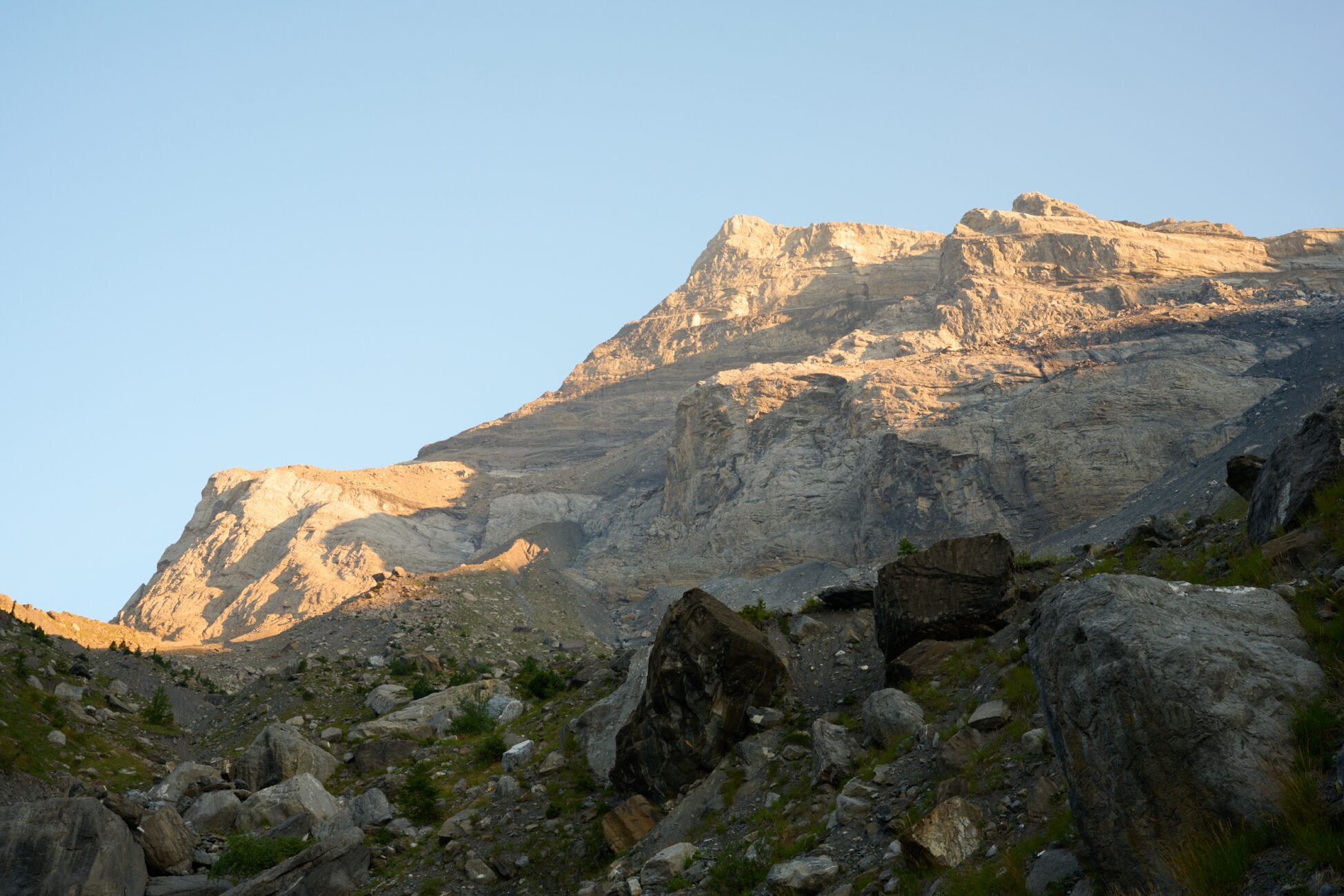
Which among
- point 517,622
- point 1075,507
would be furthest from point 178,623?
point 1075,507

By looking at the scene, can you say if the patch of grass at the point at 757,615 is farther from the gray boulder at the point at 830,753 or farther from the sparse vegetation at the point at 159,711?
the sparse vegetation at the point at 159,711

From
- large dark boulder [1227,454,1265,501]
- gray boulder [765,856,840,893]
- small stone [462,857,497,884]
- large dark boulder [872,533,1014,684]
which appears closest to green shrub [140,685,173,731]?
small stone [462,857,497,884]

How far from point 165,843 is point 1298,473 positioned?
1874 cm

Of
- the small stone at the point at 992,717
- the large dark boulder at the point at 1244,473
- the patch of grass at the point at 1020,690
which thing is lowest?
the small stone at the point at 992,717

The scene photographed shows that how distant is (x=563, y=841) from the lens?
1756 centimetres

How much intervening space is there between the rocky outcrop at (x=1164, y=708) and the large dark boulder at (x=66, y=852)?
15.0m

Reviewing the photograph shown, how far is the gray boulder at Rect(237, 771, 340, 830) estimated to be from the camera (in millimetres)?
20312

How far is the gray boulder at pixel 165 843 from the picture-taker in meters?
17.8

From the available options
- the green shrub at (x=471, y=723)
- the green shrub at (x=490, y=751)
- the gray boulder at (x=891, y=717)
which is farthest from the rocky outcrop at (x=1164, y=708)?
the green shrub at (x=471, y=723)

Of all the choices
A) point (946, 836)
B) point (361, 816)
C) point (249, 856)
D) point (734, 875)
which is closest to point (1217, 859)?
point (946, 836)

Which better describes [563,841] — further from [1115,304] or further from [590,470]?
[590,470]

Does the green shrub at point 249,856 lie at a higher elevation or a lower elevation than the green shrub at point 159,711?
lower

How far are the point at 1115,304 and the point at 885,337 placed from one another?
27.0 meters

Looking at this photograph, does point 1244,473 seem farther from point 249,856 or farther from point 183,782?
point 183,782
